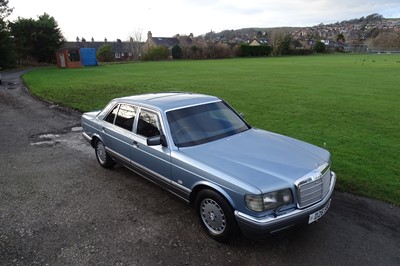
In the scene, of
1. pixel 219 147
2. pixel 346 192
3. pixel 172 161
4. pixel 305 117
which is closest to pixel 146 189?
pixel 172 161

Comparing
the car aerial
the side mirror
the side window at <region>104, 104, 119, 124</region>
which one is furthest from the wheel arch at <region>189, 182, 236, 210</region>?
the side window at <region>104, 104, 119, 124</region>

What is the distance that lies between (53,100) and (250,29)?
631 feet

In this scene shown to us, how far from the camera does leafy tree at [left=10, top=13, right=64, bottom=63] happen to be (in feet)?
156

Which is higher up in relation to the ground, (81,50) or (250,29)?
(250,29)

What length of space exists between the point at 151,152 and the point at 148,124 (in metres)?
0.49

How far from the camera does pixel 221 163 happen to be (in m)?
3.78

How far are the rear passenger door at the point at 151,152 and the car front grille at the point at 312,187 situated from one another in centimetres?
180

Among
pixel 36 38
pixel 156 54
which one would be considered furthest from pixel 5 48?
pixel 156 54

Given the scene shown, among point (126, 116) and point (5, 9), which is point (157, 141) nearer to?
point (126, 116)

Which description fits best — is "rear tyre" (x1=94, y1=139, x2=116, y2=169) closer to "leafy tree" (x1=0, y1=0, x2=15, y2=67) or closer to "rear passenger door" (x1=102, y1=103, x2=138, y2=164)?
"rear passenger door" (x1=102, y1=103, x2=138, y2=164)

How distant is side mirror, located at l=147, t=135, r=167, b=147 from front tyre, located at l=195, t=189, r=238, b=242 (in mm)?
954

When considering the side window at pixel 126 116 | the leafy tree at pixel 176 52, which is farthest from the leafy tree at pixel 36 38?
the side window at pixel 126 116

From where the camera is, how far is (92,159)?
22.6ft

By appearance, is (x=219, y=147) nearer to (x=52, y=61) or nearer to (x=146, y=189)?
(x=146, y=189)
